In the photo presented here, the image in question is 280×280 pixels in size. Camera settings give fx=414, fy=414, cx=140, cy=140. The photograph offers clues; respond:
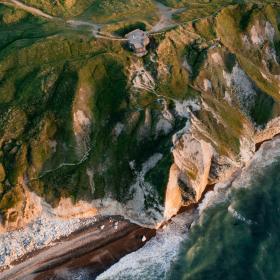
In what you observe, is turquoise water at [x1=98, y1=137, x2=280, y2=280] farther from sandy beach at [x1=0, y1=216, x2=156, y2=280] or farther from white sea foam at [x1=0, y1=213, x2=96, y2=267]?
white sea foam at [x1=0, y1=213, x2=96, y2=267]

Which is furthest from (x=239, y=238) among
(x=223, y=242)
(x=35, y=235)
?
(x=35, y=235)

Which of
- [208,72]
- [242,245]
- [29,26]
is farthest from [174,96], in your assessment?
[29,26]

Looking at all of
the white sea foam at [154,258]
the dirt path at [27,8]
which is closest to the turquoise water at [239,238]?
the white sea foam at [154,258]

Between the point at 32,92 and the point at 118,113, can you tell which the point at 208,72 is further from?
the point at 32,92

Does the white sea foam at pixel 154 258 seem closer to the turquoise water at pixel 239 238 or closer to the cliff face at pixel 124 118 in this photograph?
the turquoise water at pixel 239 238

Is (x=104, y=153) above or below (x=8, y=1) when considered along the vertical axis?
below

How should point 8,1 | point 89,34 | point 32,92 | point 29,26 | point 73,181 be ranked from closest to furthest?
point 73,181
point 32,92
point 89,34
point 29,26
point 8,1

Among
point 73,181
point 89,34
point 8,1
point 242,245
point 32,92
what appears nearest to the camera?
point 242,245

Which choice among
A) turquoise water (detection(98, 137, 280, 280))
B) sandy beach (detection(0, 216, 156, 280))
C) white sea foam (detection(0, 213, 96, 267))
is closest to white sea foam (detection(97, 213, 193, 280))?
turquoise water (detection(98, 137, 280, 280))
